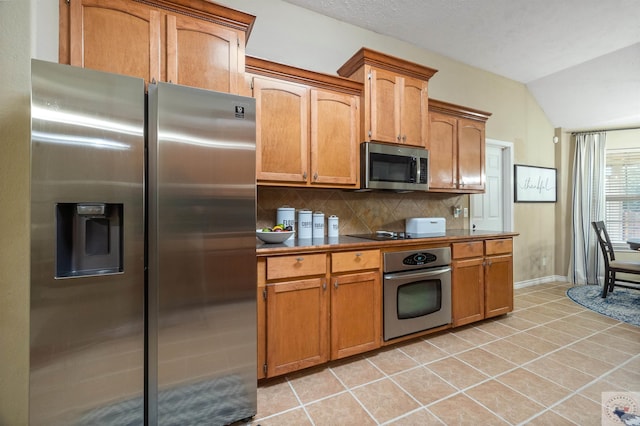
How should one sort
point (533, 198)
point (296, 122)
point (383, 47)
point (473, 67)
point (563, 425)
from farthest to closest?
point (533, 198) < point (473, 67) < point (383, 47) < point (296, 122) < point (563, 425)

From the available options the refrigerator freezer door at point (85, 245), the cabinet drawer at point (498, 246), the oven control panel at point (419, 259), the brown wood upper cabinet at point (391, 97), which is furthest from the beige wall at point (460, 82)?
the oven control panel at point (419, 259)

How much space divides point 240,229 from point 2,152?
4.08 ft

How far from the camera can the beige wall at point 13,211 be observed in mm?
1368

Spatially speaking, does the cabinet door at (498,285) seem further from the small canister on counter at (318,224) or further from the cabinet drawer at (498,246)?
the small canister on counter at (318,224)

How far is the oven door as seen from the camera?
2229 mm

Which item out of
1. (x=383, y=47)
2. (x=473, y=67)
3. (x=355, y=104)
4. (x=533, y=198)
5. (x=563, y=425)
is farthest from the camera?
(x=533, y=198)

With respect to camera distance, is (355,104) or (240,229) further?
(355,104)

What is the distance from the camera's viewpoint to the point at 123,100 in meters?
1.28

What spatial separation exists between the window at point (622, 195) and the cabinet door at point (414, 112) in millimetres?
4074

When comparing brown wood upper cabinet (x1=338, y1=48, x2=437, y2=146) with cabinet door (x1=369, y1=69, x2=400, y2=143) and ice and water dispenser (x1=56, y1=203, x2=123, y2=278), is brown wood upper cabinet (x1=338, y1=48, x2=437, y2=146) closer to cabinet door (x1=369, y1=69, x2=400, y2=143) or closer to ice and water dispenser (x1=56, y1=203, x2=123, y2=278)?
cabinet door (x1=369, y1=69, x2=400, y2=143)

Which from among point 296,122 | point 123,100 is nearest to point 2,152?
point 123,100

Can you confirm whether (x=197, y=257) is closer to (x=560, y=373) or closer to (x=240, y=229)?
(x=240, y=229)

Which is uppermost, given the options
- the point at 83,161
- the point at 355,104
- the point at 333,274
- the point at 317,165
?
the point at 355,104

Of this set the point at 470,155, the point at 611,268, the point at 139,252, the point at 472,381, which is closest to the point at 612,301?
the point at 611,268
